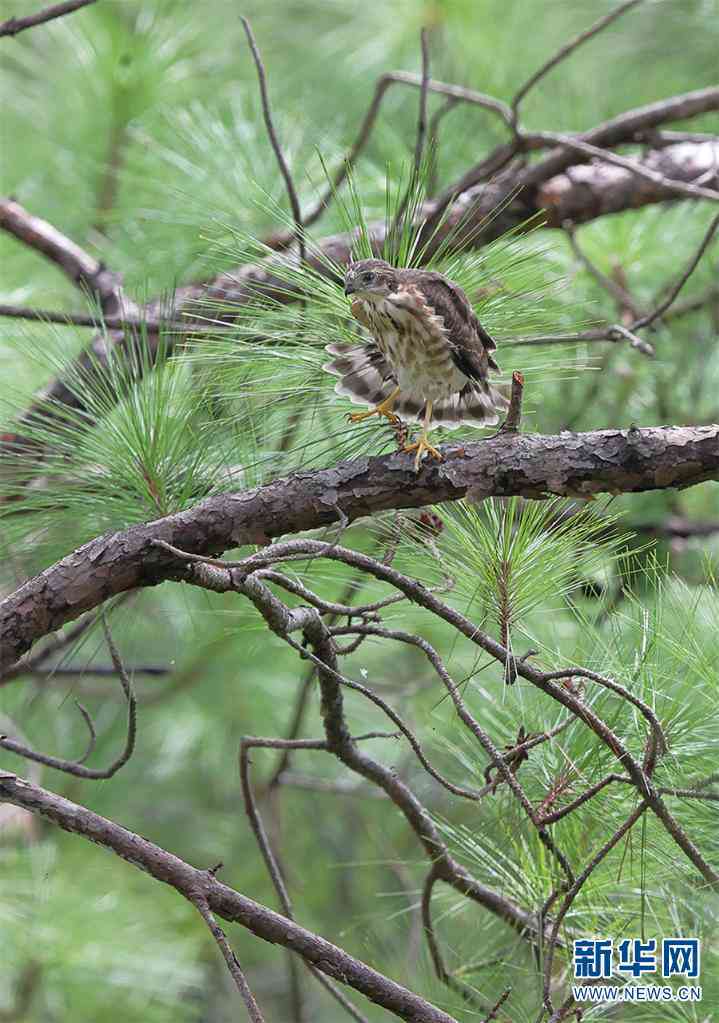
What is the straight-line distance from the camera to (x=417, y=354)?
0.99 metres

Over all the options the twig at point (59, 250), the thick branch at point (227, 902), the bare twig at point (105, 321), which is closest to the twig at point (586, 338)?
the bare twig at point (105, 321)

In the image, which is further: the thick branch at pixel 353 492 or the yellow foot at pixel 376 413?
the yellow foot at pixel 376 413

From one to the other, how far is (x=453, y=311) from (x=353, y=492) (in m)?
0.17

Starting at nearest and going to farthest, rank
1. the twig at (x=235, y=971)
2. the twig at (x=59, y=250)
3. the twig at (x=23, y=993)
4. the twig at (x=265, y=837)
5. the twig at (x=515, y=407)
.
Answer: the twig at (x=235, y=971), the twig at (x=515, y=407), the twig at (x=265, y=837), the twig at (x=59, y=250), the twig at (x=23, y=993)

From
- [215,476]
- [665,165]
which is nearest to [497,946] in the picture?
[215,476]

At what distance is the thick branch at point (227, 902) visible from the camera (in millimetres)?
820

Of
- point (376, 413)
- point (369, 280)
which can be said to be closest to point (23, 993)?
point (376, 413)

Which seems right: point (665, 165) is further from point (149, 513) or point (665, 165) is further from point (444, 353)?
point (149, 513)

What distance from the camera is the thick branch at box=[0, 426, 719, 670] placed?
89cm

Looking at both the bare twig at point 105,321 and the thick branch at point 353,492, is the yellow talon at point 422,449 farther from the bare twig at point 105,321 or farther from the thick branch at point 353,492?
the bare twig at point 105,321

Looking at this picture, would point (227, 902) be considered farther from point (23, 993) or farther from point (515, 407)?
point (23, 993)

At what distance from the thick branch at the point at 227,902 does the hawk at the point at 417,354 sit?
1.10ft

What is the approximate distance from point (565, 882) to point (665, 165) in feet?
3.83

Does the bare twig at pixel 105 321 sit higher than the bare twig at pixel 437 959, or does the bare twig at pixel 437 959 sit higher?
the bare twig at pixel 105 321
